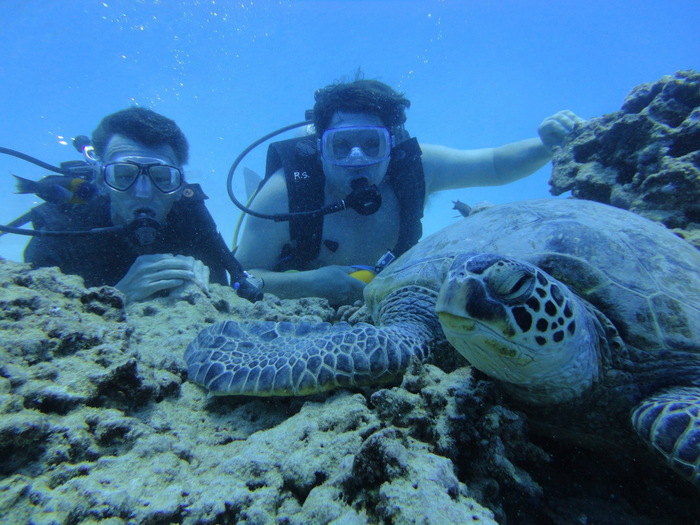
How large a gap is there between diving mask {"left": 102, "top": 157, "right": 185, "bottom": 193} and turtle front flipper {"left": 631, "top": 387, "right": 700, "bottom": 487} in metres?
3.56

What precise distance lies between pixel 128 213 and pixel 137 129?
32.4 inches

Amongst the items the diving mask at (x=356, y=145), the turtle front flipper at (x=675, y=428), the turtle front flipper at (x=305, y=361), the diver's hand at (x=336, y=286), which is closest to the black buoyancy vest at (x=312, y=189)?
the diving mask at (x=356, y=145)

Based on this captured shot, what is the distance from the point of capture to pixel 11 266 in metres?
1.41

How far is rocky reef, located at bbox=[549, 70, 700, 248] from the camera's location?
86.8 inches

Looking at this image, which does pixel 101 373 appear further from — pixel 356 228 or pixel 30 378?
pixel 356 228

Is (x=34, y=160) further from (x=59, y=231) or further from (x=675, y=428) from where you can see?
(x=675, y=428)

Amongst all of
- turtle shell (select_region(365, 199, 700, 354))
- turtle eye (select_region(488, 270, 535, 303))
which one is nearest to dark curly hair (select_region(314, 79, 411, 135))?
turtle shell (select_region(365, 199, 700, 354))

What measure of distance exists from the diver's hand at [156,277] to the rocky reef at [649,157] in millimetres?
3234

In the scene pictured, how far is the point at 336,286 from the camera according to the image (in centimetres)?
283

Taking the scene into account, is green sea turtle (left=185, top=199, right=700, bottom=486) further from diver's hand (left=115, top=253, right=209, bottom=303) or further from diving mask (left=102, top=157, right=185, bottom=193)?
diving mask (left=102, top=157, right=185, bottom=193)

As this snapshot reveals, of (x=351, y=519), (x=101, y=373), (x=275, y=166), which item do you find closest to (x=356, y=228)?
(x=275, y=166)

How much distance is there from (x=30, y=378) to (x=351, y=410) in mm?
859

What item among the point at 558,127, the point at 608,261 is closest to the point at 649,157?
the point at 558,127

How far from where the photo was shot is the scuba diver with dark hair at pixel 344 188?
333 cm
